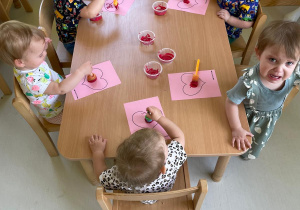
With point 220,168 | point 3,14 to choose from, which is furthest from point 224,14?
point 3,14

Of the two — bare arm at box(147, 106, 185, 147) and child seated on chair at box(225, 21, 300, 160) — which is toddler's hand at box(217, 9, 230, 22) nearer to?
child seated on chair at box(225, 21, 300, 160)

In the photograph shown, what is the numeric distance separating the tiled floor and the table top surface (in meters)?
0.74

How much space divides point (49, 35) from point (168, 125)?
974mm

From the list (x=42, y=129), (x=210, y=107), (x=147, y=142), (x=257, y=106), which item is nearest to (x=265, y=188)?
(x=257, y=106)

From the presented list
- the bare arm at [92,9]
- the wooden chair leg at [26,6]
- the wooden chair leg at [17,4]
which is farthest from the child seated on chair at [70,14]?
the wooden chair leg at [17,4]

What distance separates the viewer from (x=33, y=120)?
140 centimetres

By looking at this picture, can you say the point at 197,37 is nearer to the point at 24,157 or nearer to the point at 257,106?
the point at 257,106

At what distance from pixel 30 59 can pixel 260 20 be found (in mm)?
1260

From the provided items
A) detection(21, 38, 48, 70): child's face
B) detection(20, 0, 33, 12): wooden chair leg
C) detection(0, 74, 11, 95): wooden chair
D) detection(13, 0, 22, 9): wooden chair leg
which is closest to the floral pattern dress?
detection(21, 38, 48, 70): child's face

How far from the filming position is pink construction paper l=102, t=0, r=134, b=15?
1.60 meters

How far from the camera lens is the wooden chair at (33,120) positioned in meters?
1.22

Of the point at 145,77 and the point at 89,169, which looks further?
the point at 89,169

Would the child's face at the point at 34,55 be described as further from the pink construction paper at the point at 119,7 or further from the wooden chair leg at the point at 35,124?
the pink construction paper at the point at 119,7

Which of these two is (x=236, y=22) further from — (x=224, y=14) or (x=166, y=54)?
(x=166, y=54)
